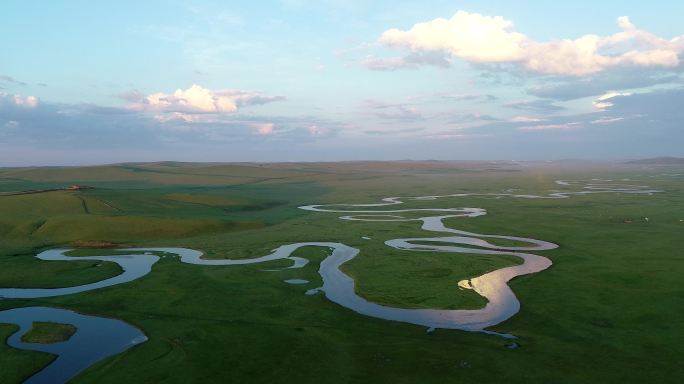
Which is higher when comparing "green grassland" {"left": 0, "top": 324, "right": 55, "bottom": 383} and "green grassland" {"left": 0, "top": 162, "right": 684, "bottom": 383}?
"green grassland" {"left": 0, "top": 162, "right": 684, "bottom": 383}

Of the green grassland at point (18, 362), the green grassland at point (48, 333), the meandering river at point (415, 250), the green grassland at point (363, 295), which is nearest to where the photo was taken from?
the green grassland at point (18, 362)

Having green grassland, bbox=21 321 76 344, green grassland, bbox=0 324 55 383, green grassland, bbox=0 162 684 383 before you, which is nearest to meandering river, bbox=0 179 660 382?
green grassland, bbox=0 324 55 383

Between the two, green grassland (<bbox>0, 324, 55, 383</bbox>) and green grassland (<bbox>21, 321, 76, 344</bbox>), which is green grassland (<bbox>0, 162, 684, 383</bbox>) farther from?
green grassland (<bbox>21, 321, 76, 344</bbox>)

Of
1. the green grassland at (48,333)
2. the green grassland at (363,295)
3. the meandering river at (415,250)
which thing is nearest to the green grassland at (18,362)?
the green grassland at (363,295)

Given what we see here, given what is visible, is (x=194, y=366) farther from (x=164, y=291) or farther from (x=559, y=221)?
(x=559, y=221)

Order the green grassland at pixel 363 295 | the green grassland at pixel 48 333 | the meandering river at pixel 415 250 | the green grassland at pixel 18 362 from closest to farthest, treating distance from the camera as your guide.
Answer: the green grassland at pixel 18 362, the green grassland at pixel 363 295, the green grassland at pixel 48 333, the meandering river at pixel 415 250

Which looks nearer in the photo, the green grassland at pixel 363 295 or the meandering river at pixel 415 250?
the green grassland at pixel 363 295

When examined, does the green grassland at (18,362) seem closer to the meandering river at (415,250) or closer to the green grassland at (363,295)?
the green grassland at (363,295)

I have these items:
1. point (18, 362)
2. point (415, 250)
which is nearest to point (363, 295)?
point (415, 250)

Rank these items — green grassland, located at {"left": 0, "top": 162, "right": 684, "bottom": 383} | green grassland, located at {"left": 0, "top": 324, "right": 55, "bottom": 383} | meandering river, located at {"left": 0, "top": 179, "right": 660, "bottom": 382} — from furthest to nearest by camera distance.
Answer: meandering river, located at {"left": 0, "top": 179, "right": 660, "bottom": 382} → green grassland, located at {"left": 0, "top": 162, "right": 684, "bottom": 383} → green grassland, located at {"left": 0, "top": 324, "right": 55, "bottom": 383}

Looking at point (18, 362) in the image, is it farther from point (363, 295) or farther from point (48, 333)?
point (363, 295)

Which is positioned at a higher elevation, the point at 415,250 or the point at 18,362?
the point at 415,250

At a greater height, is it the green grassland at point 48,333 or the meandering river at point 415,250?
the meandering river at point 415,250
